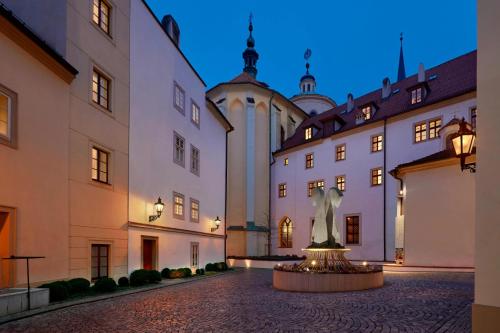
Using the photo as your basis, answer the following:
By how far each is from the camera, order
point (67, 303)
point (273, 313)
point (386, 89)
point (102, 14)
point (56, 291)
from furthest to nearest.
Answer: point (386, 89) < point (102, 14) < point (56, 291) < point (67, 303) < point (273, 313)

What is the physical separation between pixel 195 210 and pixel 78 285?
12802 millimetres

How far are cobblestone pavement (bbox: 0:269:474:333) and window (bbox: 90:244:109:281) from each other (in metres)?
2.11

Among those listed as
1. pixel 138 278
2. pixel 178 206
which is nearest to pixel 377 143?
pixel 178 206

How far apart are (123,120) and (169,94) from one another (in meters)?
5.18

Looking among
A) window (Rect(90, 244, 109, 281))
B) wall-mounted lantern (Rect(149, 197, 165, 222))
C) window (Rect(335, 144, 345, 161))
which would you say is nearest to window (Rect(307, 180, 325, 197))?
Answer: window (Rect(335, 144, 345, 161))

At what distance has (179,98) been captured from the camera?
23344 millimetres

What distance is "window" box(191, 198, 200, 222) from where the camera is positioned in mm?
24781

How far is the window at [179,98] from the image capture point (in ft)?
74.6

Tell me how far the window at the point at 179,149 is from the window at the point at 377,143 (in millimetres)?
15407

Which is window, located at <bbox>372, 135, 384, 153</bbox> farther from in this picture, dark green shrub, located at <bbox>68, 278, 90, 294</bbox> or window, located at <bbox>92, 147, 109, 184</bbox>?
dark green shrub, located at <bbox>68, 278, 90, 294</bbox>

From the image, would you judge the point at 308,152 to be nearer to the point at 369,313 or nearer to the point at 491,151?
the point at 369,313

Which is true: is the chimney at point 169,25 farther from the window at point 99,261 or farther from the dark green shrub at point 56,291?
the dark green shrub at point 56,291

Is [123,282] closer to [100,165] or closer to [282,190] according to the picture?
[100,165]

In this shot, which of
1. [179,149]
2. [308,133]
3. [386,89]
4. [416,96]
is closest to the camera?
[179,149]
